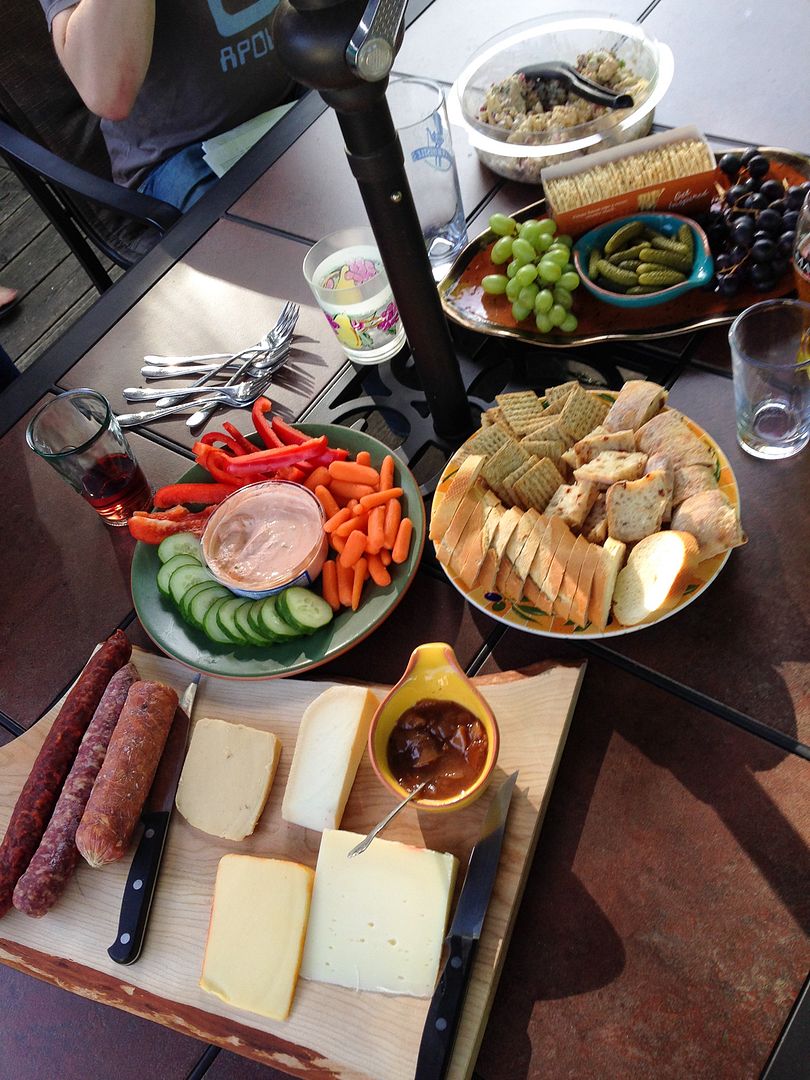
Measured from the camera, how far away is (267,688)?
1.24 metres

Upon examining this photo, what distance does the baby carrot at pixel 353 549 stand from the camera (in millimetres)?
1250

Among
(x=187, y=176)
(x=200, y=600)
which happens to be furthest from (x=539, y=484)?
(x=187, y=176)

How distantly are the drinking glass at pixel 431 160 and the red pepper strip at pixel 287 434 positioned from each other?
0.37 meters

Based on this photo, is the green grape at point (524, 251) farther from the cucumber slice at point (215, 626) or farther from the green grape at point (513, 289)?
the cucumber slice at point (215, 626)

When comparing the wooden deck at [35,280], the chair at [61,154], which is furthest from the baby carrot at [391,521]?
the wooden deck at [35,280]

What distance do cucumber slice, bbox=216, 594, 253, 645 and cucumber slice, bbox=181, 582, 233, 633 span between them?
0.02 meters

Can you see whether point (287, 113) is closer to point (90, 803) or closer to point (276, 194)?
point (276, 194)

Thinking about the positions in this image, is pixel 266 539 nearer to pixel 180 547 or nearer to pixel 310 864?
pixel 180 547

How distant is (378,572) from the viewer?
1.24 m

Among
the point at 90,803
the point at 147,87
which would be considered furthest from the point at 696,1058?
the point at 147,87

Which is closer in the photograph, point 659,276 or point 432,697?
point 432,697

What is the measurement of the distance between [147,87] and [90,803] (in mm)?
1815

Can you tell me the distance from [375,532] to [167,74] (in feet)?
5.03

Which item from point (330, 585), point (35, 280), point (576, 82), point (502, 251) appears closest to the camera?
point (330, 585)
